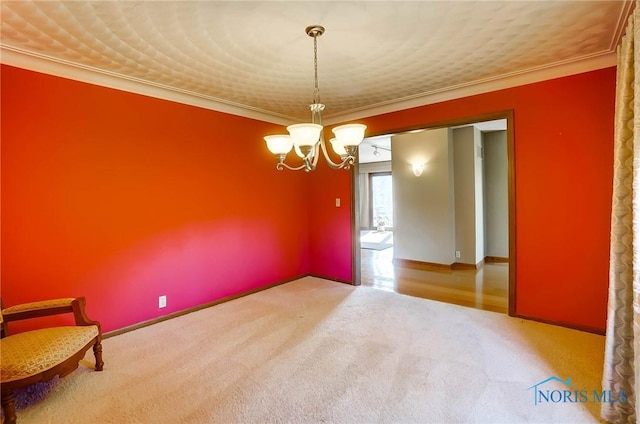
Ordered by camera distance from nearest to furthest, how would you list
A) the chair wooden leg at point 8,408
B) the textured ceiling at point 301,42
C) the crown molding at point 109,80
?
the chair wooden leg at point 8,408 < the textured ceiling at point 301,42 < the crown molding at point 109,80

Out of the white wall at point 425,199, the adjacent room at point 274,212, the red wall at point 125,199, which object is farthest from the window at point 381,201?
the red wall at point 125,199

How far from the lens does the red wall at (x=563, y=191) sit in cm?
277

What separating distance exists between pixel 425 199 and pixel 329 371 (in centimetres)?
403

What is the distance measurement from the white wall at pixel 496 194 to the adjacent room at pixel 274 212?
173 cm

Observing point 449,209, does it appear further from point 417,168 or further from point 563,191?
point 563,191

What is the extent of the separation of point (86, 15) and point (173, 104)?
1365 millimetres

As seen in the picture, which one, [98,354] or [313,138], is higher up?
[313,138]

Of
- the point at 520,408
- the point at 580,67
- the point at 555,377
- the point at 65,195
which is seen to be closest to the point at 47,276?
the point at 65,195

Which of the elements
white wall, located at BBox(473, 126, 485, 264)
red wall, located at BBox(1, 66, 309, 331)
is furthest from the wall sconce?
red wall, located at BBox(1, 66, 309, 331)

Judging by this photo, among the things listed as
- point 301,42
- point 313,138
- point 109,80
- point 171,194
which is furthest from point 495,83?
point 109,80

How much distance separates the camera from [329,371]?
7.55 ft

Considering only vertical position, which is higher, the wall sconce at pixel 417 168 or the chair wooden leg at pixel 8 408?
the wall sconce at pixel 417 168

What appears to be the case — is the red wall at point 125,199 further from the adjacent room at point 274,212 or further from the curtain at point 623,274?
the curtain at point 623,274

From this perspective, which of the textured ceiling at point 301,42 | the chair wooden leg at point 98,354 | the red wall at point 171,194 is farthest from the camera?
the red wall at point 171,194
